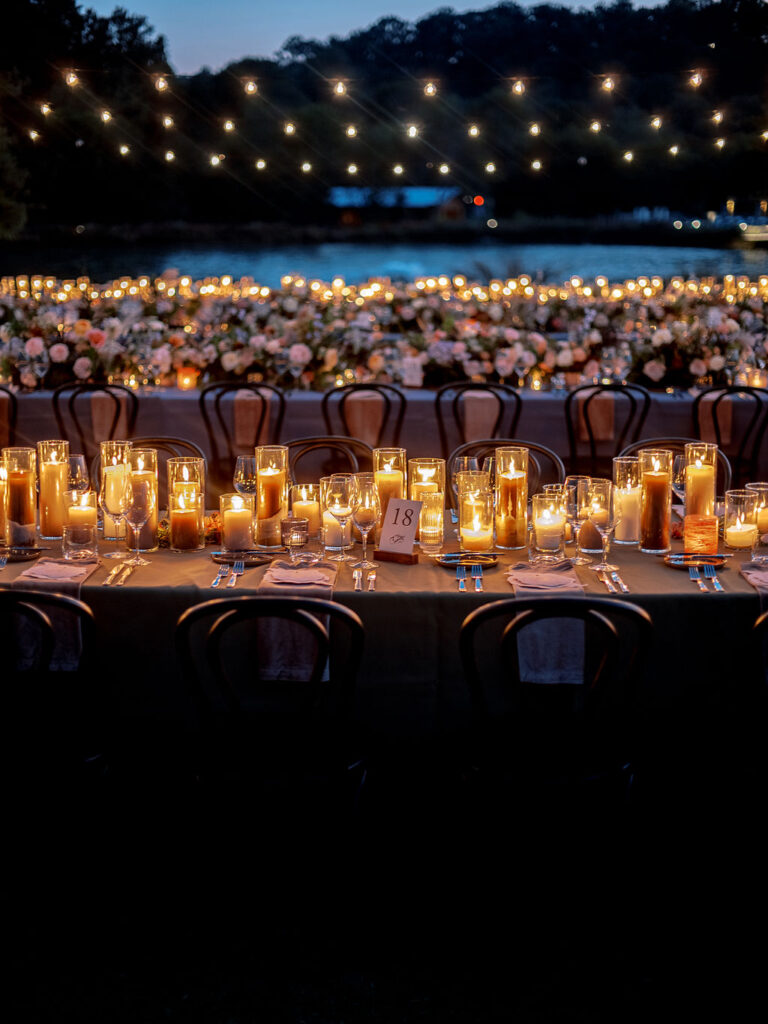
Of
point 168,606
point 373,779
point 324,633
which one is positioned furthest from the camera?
point 373,779

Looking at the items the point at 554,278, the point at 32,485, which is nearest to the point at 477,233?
the point at 554,278

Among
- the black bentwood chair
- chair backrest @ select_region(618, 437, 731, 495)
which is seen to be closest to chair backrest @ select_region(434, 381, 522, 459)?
chair backrest @ select_region(618, 437, 731, 495)

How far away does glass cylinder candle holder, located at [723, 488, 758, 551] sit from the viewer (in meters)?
3.19

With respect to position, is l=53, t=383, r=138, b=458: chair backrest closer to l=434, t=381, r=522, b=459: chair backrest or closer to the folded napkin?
l=434, t=381, r=522, b=459: chair backrest

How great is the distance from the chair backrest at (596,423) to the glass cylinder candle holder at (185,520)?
9.56 ft

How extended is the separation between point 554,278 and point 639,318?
13.0ft

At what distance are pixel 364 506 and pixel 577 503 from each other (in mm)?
615

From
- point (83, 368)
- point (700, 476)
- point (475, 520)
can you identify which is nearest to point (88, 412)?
point (83, 368)

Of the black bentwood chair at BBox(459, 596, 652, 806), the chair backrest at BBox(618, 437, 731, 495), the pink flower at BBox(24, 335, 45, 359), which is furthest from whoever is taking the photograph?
the pink flower at BBox(24, 335, 45, 359)

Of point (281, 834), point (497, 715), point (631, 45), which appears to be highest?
point (631, 45)

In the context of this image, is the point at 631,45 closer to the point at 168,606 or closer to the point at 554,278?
the point at 554,278

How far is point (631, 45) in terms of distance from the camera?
47.5 ft

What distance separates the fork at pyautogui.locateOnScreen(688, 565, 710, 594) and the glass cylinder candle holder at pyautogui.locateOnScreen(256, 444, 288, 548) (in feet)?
3.90

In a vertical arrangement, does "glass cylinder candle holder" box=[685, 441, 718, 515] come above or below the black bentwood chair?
above
